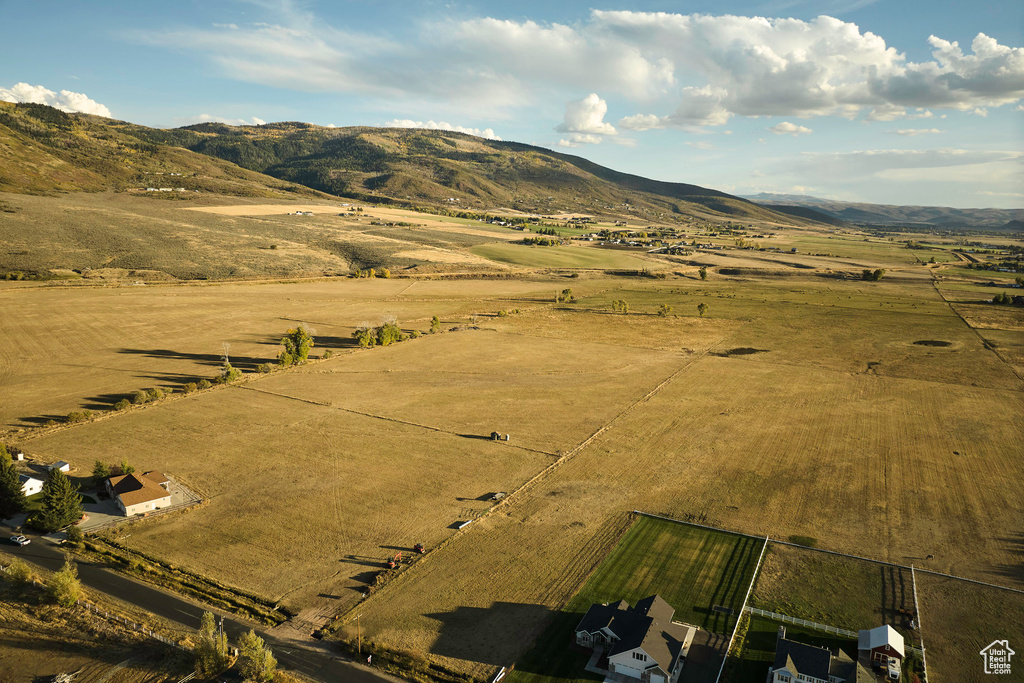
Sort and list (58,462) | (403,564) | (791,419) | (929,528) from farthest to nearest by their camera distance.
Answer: (791,419) < (58,462) < (929,528) < (403,564)

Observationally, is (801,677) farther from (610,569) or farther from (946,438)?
(946,438)

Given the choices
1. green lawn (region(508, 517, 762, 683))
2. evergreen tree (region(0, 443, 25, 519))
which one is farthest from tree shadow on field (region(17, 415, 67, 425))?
green lawn (region(508, 517, 762, 683))

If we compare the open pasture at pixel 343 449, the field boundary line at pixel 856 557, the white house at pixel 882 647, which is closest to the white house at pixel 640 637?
the white house at pixel 882 647

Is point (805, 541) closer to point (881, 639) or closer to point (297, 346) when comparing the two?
point (881, 639)

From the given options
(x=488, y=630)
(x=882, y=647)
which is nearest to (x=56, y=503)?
(x=488, y=630)

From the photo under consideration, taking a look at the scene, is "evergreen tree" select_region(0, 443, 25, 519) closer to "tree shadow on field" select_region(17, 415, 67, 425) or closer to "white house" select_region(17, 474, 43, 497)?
"white house" select_region(17, 474, 43, 497)

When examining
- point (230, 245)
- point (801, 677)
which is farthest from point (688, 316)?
point (230, 245)
